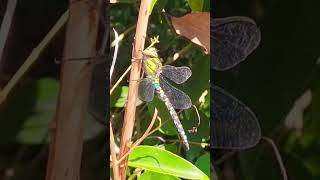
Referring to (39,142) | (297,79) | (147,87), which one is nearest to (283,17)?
(297,79)

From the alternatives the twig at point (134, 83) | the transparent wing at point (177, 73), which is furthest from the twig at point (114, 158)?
the transparent wing at point (177, 73)

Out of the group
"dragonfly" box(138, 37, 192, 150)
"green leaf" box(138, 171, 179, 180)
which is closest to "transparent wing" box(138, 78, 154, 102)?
"dragonfly" box(138, 37, 192, 150)

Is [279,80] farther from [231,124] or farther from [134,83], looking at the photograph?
[134,83]

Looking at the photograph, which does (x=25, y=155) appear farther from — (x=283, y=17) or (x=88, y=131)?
(x=283, y=17)

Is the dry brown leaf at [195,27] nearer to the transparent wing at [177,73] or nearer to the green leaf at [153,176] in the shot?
the transparent wing at [177,73]

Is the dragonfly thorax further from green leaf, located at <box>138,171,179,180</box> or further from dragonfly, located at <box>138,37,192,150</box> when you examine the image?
green leaf, located at <box>138,171,179,180</box>

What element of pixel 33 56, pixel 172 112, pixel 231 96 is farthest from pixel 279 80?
pixel 33 56
